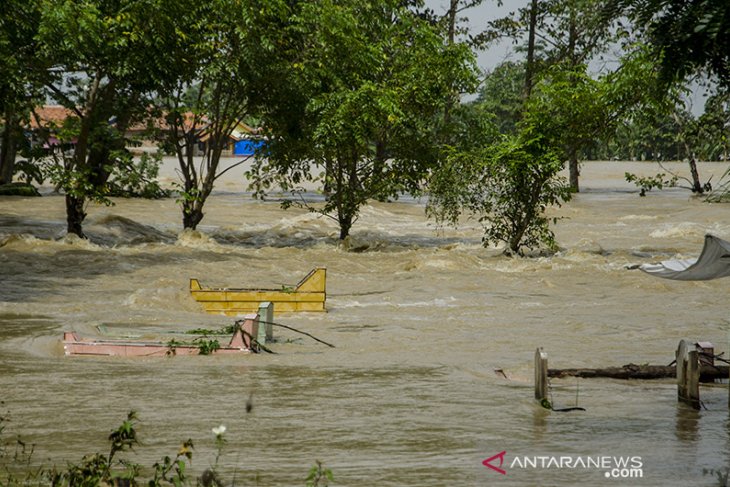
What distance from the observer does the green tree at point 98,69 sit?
25094mm

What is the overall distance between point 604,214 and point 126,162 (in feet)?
72.3

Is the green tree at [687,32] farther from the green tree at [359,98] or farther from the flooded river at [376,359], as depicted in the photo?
the green tree at [359,98]

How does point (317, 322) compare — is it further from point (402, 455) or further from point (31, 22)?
point (31, 22)

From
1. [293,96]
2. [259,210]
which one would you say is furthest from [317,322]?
[259,210]

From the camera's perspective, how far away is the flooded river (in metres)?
9.75

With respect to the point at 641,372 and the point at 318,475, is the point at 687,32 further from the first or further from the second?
the point at 641,372

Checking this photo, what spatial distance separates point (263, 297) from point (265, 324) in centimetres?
338

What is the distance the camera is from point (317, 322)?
18625 millimetres

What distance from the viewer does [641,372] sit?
44.5ft

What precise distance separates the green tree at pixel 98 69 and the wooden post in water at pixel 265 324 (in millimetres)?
11216

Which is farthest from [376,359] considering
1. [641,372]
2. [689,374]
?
[689,374]

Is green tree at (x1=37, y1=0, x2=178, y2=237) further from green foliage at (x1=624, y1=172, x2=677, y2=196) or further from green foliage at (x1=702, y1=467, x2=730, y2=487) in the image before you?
green foliage at (x1=624, y1=172, x2=677, y2=196)

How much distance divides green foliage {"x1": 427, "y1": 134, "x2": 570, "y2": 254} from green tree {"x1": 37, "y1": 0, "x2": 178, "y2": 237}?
7.61 meters

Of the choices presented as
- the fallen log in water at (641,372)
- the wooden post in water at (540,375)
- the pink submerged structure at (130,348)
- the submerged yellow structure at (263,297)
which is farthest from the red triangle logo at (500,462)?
the submerged yellow structure at (263,297)
